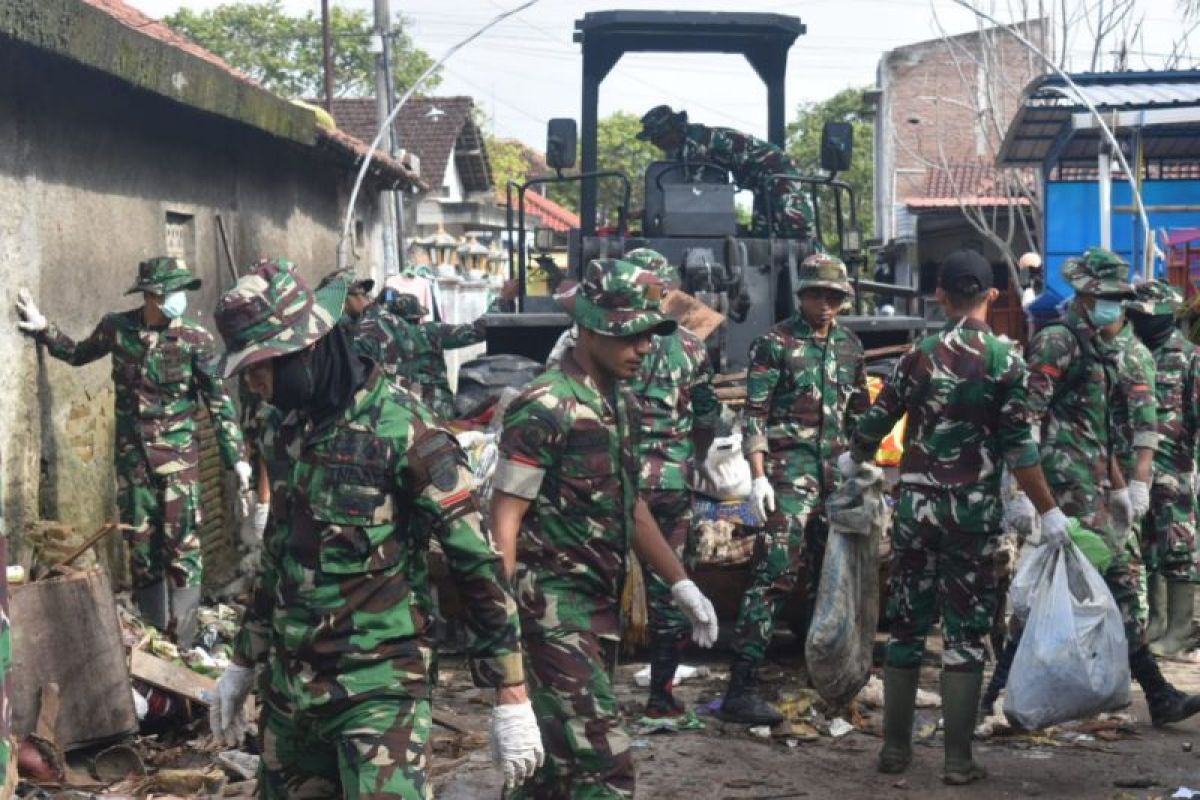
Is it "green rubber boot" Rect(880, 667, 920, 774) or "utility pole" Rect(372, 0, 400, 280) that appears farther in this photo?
"utility pole" Rect(372, 0, 400, 280)

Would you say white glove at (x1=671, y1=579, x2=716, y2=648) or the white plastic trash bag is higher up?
white glove at (x1=671, y1=579, x2=716, y2=648)

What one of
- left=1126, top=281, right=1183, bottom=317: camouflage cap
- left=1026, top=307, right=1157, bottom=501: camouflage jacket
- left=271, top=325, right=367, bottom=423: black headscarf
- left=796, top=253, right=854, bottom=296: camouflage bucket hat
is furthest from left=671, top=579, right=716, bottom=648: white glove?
left=1126, top=281, right=1183, bottom=317: camouflage cap

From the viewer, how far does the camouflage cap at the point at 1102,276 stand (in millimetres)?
7309

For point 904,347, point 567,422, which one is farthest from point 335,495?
point 904,347

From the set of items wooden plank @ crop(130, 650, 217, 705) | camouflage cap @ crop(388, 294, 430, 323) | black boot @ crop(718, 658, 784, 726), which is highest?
camouflage cap @ crop(388, 294, 430, 323)

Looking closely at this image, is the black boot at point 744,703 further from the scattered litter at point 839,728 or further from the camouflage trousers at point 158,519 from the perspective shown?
the camouflage trousers at point 158,519

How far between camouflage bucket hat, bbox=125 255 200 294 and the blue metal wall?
41.0 ft

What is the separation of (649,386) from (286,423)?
3.51m

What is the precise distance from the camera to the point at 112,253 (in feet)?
32.1

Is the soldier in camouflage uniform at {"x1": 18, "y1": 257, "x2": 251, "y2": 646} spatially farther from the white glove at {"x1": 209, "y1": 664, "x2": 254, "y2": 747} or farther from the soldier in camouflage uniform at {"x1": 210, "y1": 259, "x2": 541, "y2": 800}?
the soldier in camouflage uniform at {"x1": 210, "y1": 259, "x2": 541, "y2": 800}

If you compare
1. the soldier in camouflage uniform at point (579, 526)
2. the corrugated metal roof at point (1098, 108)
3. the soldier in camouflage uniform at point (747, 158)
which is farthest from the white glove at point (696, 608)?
the corrugated metal roof at point (1098, 108)

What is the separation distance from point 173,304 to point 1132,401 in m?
4.71

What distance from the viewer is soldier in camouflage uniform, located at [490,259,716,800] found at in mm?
4664

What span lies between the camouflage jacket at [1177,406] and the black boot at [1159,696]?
1.62m
